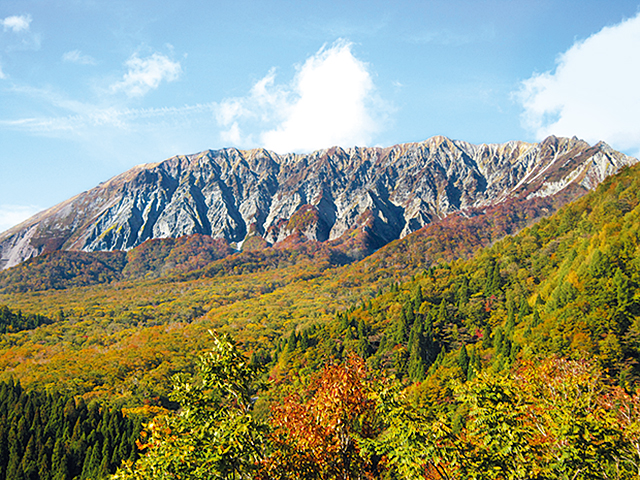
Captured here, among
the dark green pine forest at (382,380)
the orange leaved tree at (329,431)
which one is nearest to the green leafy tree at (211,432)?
the dark green pine forest at (382,380)

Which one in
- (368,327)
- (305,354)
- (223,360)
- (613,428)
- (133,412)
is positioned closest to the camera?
(223,360)

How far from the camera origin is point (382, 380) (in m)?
18.7

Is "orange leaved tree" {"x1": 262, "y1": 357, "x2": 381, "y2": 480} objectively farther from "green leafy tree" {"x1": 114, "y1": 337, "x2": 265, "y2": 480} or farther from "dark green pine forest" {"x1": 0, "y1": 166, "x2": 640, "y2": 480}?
"green leafy tree" {"x1": 114, "y1": 337, "x2": 265, "y2": 480}

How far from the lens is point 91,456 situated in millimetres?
80438

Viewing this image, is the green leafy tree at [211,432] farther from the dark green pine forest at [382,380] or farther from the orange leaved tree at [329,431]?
the orange leaved tree at [329,431]

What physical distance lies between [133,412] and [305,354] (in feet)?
159

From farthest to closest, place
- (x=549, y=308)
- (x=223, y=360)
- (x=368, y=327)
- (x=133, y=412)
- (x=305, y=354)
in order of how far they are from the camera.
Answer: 1. (x=368, y=327)
2. (x=305, y=354)
3. (x=133, y=412)
4. (x=549, y=308)
5. (x=223, y=360)

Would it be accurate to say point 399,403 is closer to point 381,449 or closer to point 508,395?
point 381,449

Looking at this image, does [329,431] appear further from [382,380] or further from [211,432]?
[211,432]

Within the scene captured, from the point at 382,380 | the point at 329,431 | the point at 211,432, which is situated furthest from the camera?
the point at 382,380

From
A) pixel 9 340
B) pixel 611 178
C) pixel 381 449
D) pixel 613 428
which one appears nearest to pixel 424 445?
pixel 381 449

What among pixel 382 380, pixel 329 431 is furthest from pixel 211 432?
pixel 382 380

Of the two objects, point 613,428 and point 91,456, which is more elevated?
point 613,428

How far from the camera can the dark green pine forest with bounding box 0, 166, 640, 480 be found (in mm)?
14266
